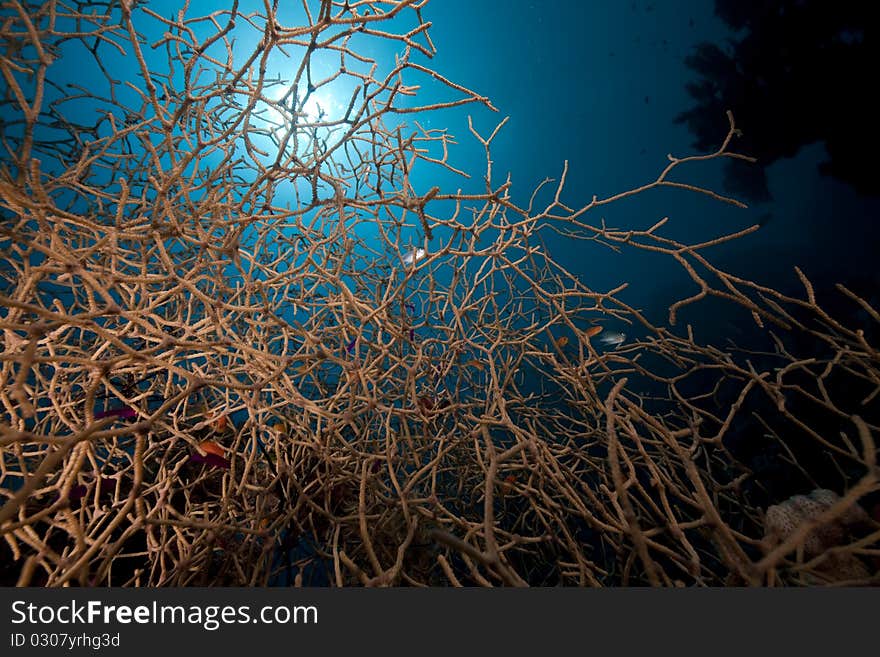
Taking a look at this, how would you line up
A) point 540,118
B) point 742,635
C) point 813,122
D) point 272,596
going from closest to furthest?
point 742,635
point 272,596
point 813,122
point 540,118

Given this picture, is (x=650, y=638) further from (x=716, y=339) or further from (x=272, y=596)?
(x=716, y=339)

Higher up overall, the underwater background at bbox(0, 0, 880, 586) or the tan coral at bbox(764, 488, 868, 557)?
the underwater background at bbox(0, 0, 880, 586)

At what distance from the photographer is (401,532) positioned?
2916 millimetres

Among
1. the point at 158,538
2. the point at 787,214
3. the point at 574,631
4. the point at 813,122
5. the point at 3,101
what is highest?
the point at 787,214

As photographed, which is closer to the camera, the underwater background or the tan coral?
the underwater background

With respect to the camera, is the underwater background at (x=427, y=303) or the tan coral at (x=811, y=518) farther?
the tan coral at (x=811, y=518)

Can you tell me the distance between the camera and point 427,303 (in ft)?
9.89

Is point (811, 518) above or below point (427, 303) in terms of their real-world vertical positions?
below

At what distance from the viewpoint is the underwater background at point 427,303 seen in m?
1.18

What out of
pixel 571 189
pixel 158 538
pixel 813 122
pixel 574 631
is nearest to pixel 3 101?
pixel 158 538

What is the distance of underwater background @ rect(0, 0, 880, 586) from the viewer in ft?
3.86

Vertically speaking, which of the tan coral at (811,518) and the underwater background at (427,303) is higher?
the underwater background at (427,303)

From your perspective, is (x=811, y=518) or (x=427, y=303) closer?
(x=811, y=518)

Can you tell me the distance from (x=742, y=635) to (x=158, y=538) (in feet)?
10.4
